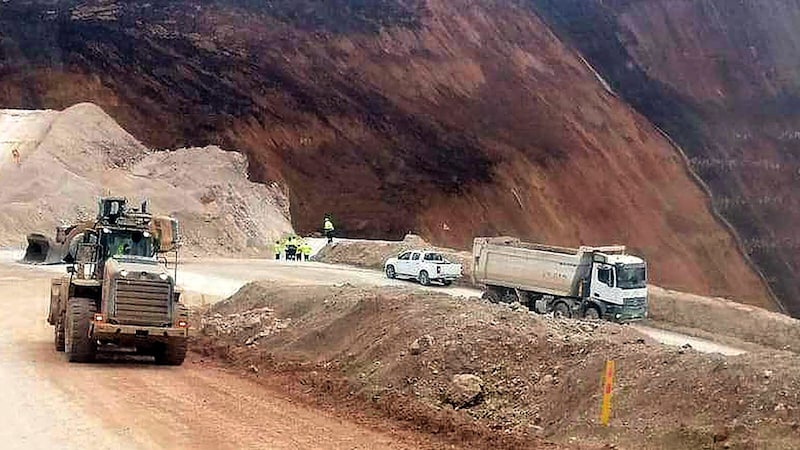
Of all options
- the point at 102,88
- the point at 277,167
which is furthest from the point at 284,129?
the point at 102,88

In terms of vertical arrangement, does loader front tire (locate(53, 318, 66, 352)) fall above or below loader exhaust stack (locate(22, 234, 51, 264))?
below

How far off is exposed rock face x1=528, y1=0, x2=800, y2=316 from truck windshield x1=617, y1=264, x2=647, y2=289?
3604cm

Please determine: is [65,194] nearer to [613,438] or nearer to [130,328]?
[130,328]

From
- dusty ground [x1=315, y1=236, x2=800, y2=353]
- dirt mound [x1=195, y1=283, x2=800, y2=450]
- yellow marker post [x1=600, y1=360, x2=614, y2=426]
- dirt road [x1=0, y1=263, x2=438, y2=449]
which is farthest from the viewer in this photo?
dusty ground [x1=315, y1=236, x2=800, y2=353]

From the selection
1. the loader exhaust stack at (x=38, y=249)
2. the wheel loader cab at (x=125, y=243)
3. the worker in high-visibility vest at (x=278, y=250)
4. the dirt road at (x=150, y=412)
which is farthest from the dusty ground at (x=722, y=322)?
the loader exhaust stack at (x=38, y=249)

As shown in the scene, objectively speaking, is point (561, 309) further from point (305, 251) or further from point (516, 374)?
point (305, 251)

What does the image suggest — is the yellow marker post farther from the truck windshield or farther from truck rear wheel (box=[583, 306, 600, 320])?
the truck windshield

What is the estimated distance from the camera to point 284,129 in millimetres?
65500

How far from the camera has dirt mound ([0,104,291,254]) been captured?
49500mm

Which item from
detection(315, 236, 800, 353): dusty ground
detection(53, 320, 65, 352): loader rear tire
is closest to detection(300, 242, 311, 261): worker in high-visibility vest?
detection(315, 236, 800, 353): dusty ground

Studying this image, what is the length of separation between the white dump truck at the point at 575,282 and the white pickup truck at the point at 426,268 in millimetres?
6650

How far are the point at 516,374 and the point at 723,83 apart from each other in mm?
69059

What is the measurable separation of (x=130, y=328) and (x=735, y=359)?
10.3m

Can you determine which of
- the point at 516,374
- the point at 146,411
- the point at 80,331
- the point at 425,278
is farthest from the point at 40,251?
the point at 516,374
